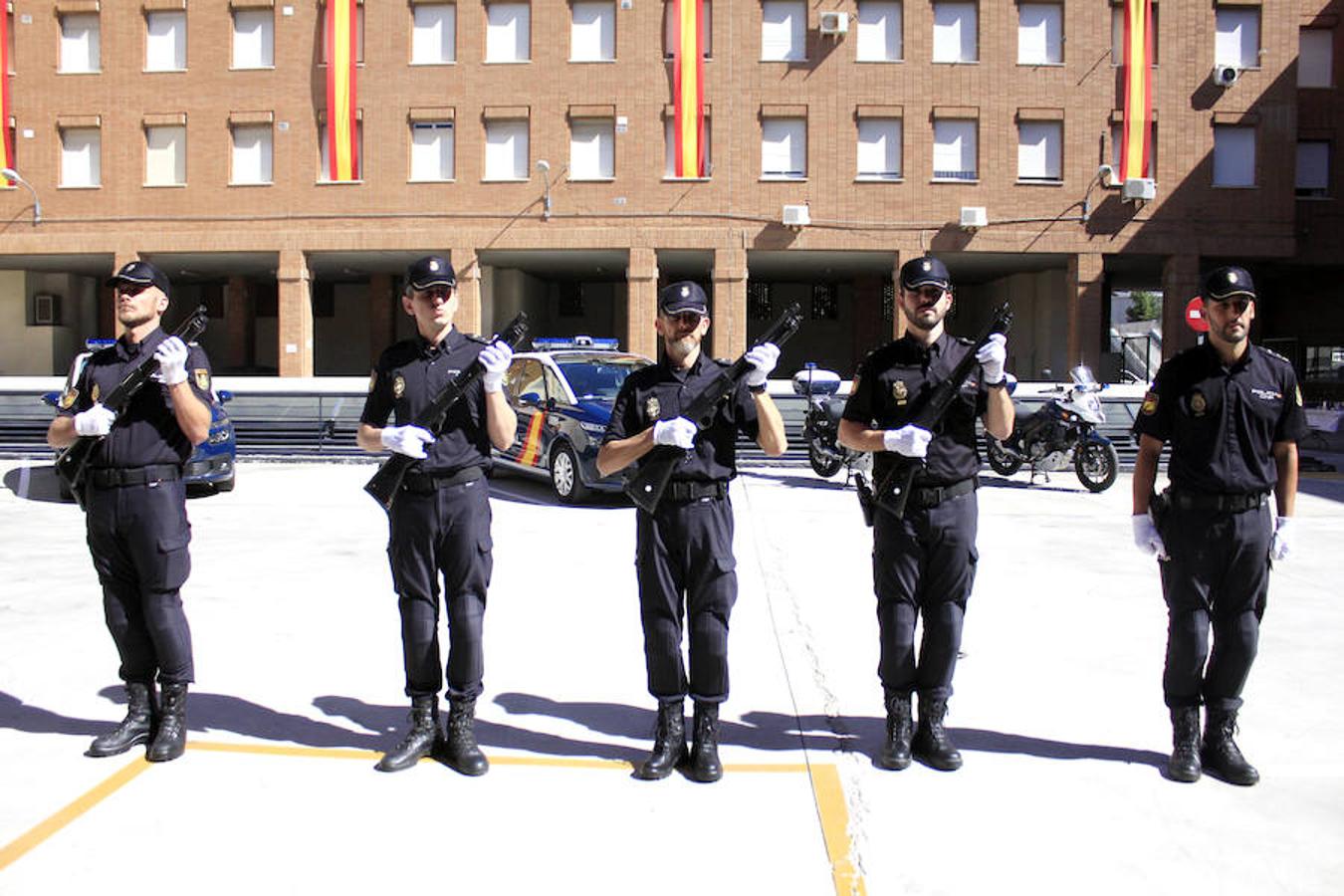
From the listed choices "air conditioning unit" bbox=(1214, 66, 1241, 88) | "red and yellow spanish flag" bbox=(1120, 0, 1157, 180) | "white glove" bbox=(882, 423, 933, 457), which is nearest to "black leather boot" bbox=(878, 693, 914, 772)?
"white glove" bbox=(882, 423, 933, 457)

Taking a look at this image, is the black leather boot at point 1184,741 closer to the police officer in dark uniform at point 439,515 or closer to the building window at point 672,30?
the police officer in dark uniform at point 439,515

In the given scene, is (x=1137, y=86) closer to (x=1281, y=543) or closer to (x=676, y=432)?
(x=1281, y=543)

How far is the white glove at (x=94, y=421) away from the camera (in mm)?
4363

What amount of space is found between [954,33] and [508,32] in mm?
10825

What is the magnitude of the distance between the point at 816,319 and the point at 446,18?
14447mm

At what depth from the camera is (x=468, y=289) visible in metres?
28.8

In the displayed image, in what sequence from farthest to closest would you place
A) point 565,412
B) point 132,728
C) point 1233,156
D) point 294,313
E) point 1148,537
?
point 294,313
point 1233,156
point 565,412
point 132,728
point 1148,537

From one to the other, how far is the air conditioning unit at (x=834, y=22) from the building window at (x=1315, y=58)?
12322 mm

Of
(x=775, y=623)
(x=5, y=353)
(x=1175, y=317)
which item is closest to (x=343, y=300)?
(x=5, y=353)

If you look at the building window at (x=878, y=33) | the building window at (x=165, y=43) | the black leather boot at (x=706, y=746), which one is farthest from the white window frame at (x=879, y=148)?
the black leather boot at (x=706, y=746)

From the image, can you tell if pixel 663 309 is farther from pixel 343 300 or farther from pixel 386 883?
pixel 343 300

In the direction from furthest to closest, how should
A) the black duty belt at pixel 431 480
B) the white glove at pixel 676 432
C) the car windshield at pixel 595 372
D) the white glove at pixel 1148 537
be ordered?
the car windshield at pixel 595 372 < the white glove at pixel 1148 537 < the black duty belt at pixel 431 480 < the white glove at pixel 676 432

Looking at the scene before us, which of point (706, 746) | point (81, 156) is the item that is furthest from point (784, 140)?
point (706, 746)

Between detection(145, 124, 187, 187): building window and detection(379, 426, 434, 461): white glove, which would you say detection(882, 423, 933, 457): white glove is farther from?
detection(145, 124, 187, 187): building window
